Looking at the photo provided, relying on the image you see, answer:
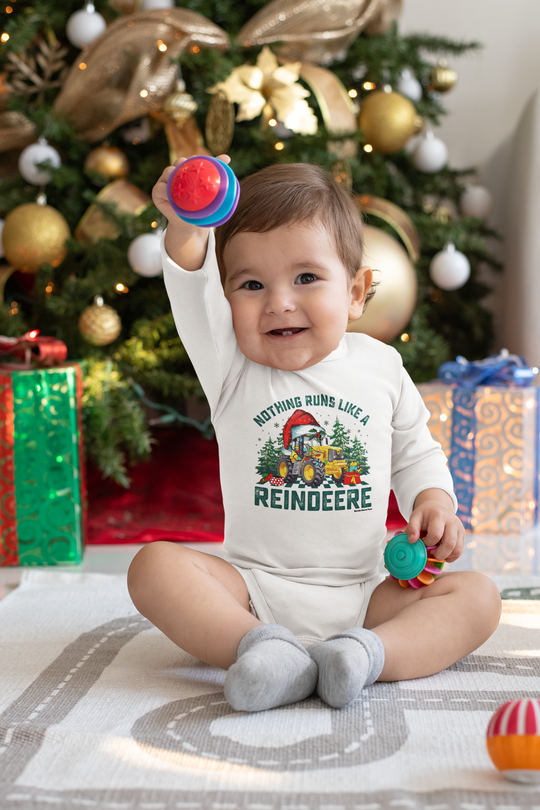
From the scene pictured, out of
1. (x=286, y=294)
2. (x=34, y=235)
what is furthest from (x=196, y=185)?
(x=34, y=235)

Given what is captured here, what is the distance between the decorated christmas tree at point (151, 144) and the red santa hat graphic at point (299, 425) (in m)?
0.63

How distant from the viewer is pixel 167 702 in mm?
677

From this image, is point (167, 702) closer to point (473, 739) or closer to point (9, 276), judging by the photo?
point (473, 739)

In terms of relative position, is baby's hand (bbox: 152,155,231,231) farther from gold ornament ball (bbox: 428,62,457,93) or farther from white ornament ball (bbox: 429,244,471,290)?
gold ornament ball (bbox: 428,62,457,93)

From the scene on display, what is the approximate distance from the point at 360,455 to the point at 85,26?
43.3 inches

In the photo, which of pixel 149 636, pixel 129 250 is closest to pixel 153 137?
pixel 129 250

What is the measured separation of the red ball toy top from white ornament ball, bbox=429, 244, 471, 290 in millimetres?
998

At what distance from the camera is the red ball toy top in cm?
68

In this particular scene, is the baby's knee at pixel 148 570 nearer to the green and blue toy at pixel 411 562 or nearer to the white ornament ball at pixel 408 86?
the green and blue toy at pixel 411 562

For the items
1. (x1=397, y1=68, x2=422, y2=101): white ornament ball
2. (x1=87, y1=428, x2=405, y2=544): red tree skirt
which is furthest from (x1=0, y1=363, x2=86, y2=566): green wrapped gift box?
(x1=397, y1=68, x2=422, y2=101): white ornament ball

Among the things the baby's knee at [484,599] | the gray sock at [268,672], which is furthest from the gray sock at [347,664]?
the baby's knee at [484,599]

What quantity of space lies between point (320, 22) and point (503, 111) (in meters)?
0.76

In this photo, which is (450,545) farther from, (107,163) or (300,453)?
(107,163)

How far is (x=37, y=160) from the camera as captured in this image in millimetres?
1430
